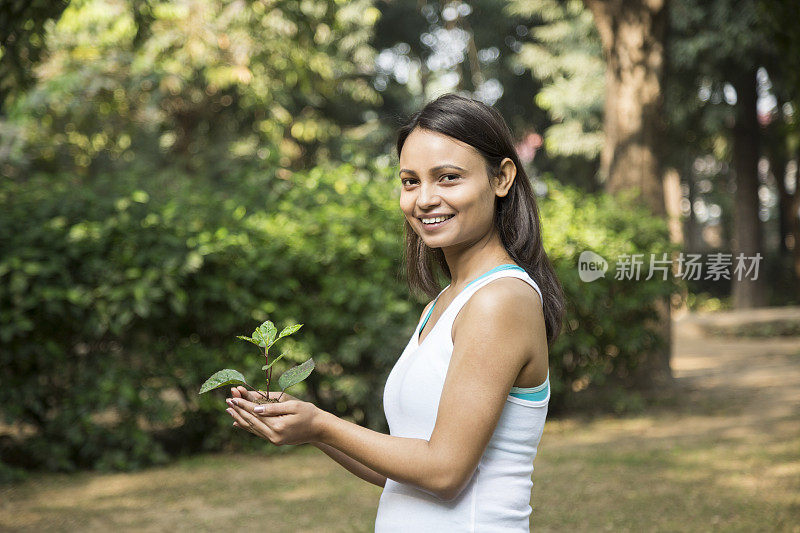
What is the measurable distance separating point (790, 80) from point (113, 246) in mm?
4681

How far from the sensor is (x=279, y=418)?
1.54 meters

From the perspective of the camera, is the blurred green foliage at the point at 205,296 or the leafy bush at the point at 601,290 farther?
the leafy bush at the point at 601,290

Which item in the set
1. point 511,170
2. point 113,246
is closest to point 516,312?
point 511,170

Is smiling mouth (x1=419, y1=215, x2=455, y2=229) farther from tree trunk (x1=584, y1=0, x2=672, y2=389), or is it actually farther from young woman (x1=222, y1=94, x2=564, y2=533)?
tree trunk (x1=584, y1=0, x2=672, y2=389)

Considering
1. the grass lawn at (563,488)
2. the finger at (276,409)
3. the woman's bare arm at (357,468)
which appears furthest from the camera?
the grass lawn at (563,488)

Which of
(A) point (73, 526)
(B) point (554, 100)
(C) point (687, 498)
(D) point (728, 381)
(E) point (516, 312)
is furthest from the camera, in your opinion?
(B) point (554, 100)

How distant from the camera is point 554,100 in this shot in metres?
22.1

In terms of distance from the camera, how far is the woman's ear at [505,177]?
186 centimetres

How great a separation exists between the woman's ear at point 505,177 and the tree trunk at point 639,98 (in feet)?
24.2

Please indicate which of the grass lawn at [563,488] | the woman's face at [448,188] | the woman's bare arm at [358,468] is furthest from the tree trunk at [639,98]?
Result: the woman's face at [448,188]

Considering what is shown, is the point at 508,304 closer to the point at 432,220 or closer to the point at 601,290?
the point at 432,220

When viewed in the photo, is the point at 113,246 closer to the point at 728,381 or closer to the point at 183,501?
the point at 183,501

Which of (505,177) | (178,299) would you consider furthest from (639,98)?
(505,177)

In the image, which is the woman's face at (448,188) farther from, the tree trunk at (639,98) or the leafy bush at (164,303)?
the tree trunk at (639,98)
